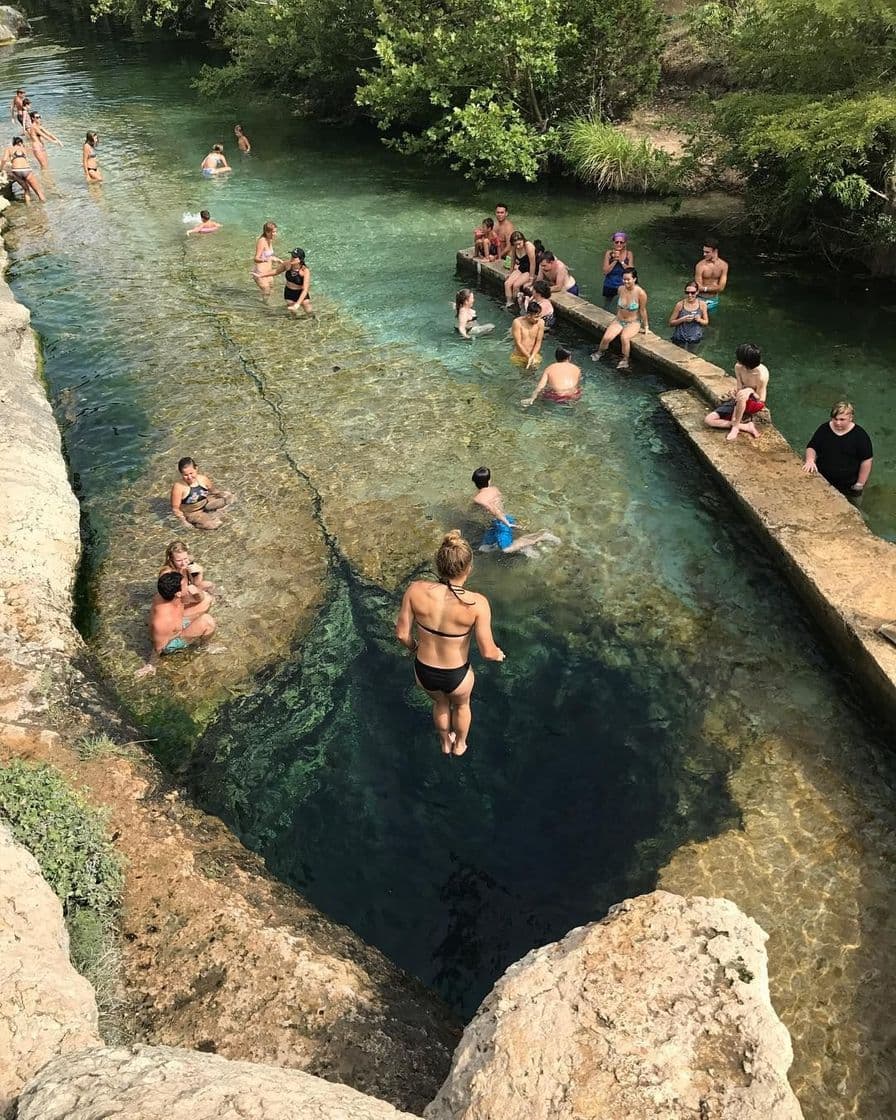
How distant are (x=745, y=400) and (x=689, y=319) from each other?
11.5ft

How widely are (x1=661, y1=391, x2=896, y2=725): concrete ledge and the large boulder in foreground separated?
3176 mm

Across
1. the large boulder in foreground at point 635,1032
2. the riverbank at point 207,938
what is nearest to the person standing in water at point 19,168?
the riverbank at point 207,938

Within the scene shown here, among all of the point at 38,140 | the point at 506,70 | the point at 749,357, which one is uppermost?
the point at 506,70

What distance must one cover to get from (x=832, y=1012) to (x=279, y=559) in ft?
20.2

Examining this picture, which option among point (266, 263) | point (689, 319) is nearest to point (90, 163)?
point (266, 263)

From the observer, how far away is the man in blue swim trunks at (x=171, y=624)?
742 centimetres

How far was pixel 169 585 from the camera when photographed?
24.2 ft

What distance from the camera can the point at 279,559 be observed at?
872 cm

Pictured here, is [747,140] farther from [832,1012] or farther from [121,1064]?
[121,1064]

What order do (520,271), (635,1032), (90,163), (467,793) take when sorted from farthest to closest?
(90,163) → (520,271) → (467,793) → (635,1032)

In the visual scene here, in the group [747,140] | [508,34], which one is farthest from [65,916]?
[508,34]

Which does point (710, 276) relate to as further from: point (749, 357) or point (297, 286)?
point (297, 286)

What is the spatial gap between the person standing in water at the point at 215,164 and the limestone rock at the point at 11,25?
3469cm

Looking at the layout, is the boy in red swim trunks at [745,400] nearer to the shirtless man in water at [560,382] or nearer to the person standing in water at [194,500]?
the shirtless man in water at [560,382]
